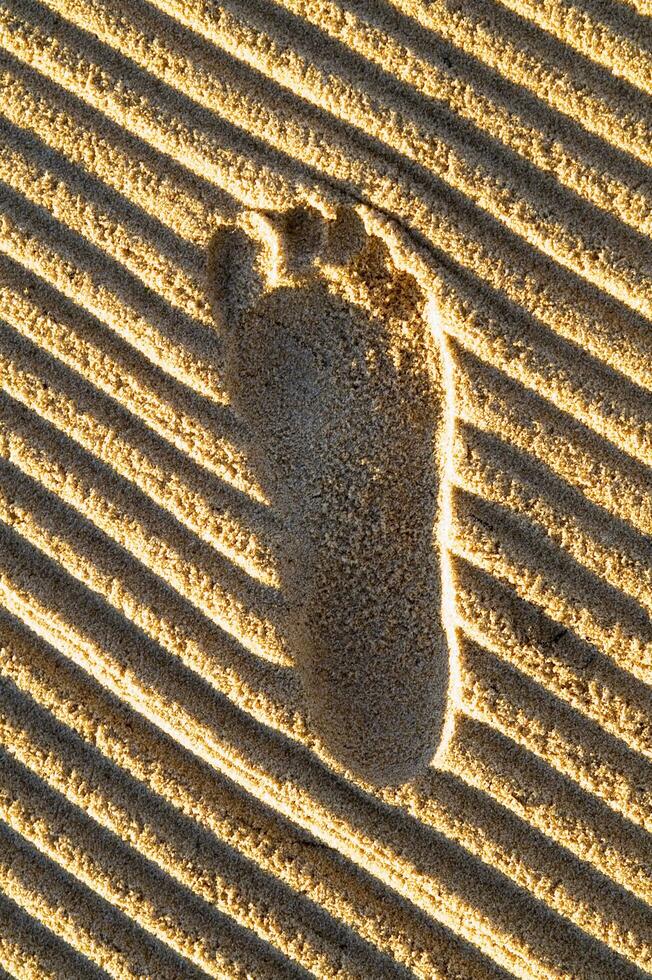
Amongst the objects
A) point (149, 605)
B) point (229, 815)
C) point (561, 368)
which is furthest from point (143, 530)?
point (561, 368)

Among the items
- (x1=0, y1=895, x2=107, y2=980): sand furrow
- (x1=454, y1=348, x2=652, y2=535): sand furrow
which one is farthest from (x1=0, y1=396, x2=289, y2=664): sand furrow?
(x1=0, y1=895, x2=107, y2=980): sand furrow

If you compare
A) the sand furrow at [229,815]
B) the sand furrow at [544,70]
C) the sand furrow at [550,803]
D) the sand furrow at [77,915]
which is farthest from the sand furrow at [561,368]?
the sand furrow at [77,915]

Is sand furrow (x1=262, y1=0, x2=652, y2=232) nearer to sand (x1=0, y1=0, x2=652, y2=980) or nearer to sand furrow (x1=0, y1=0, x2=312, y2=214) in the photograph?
sand (x1=0, y1=0, x2=652, y2=980)

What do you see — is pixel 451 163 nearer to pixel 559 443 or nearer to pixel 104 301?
pixel 559 443

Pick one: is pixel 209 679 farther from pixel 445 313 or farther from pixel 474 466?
pixel 445 313

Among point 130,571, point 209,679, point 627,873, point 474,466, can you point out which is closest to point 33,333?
point 130,571
